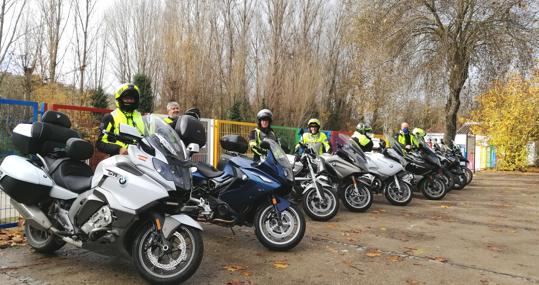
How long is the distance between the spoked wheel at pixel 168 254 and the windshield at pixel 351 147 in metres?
4.72

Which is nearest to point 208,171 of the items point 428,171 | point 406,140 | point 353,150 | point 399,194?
point 353,150

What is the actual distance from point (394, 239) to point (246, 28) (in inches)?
857

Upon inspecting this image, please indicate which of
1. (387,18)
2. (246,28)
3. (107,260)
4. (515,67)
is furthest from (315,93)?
(107,260)

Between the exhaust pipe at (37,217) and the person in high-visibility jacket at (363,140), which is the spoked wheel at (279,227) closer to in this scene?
the exhaust pipe at (37,217)

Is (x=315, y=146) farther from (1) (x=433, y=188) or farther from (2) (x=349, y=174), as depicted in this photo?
(1) (x=433, y=188)

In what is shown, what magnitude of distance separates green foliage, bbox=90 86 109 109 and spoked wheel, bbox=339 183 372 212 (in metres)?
14.7

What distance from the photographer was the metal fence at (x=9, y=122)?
18.2 feet

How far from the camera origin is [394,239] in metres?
5.78

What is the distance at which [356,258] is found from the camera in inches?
189

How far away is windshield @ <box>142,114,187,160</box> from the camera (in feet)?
12.3

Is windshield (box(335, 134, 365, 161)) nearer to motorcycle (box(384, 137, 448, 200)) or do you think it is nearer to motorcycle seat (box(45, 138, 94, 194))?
motorcycle (box(384, 137, 448, 200))

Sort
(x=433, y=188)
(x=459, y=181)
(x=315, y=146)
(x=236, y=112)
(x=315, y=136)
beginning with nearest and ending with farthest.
Result: (x=315, y=146) < (x=315, y=136) < (x=433, y=188) < (x=459, y=181) < (x=236, y=112)

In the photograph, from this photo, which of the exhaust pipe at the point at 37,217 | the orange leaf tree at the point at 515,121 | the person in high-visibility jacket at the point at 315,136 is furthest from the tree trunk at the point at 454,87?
the exhaust pipe at the point at 37,217

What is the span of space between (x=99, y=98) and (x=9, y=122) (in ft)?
49.0
